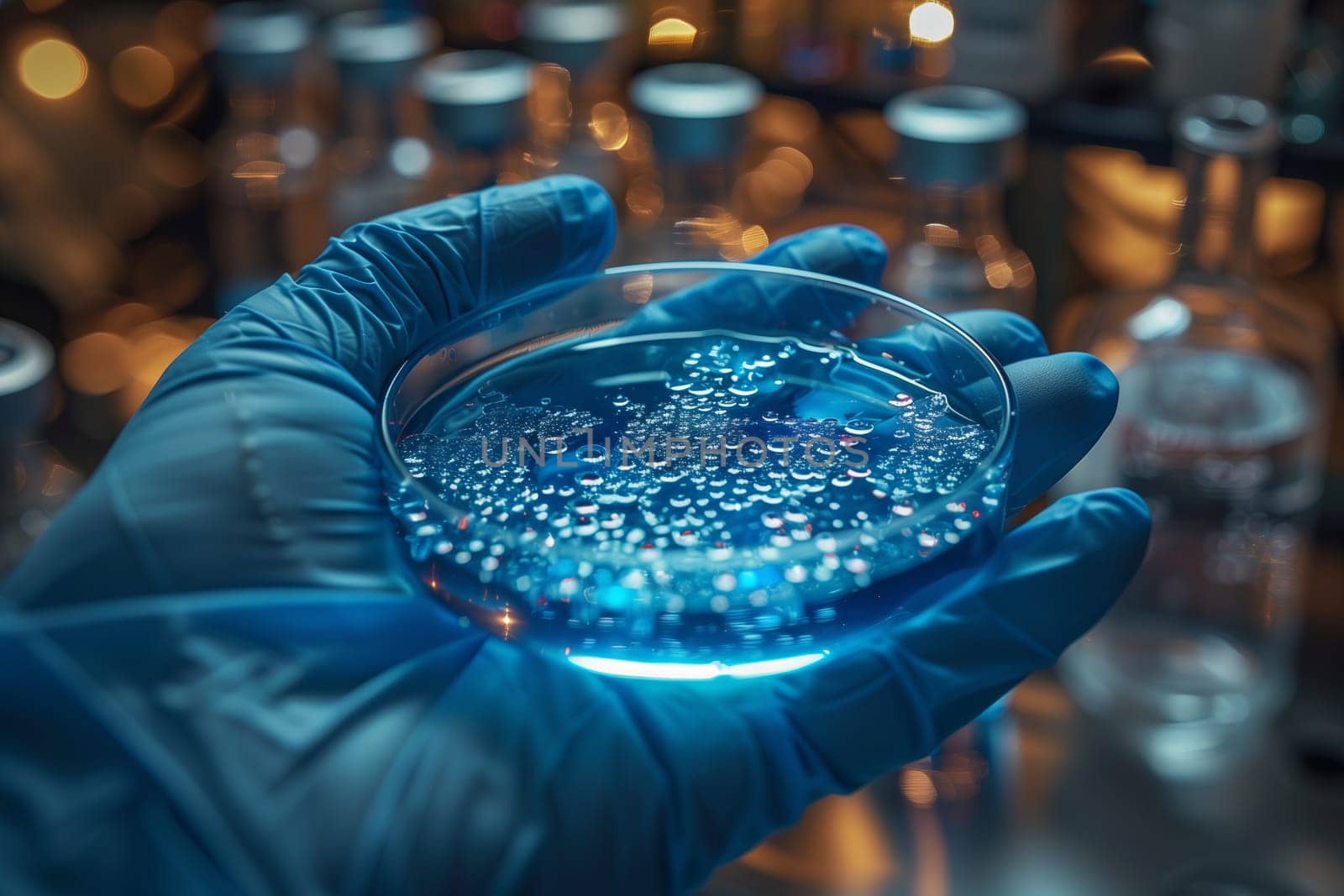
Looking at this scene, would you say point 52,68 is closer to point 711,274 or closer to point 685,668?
point 711,274

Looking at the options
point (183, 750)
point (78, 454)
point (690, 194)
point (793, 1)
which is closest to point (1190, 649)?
point (690, 194)

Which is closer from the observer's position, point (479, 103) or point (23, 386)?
point (23, 386)

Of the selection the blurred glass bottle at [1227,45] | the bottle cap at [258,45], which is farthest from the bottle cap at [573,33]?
the blurred glass bottle at [1227,45]

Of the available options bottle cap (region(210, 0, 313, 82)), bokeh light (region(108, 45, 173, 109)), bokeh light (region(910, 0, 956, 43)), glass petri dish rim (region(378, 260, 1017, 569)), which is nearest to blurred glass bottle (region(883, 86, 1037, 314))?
bokeh light (region(910, 0, 956, 43))

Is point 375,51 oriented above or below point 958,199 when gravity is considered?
above

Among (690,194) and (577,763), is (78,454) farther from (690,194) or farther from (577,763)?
(577,763)

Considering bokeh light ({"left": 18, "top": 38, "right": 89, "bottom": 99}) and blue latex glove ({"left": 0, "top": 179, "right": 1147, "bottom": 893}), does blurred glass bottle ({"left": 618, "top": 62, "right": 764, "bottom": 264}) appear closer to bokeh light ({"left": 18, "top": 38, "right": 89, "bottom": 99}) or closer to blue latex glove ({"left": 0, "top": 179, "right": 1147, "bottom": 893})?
blue latex glove ({"left": 0, "top": 179, "right": 1147, "bottom": 893})

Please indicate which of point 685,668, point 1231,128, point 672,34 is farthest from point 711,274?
point 672,34
